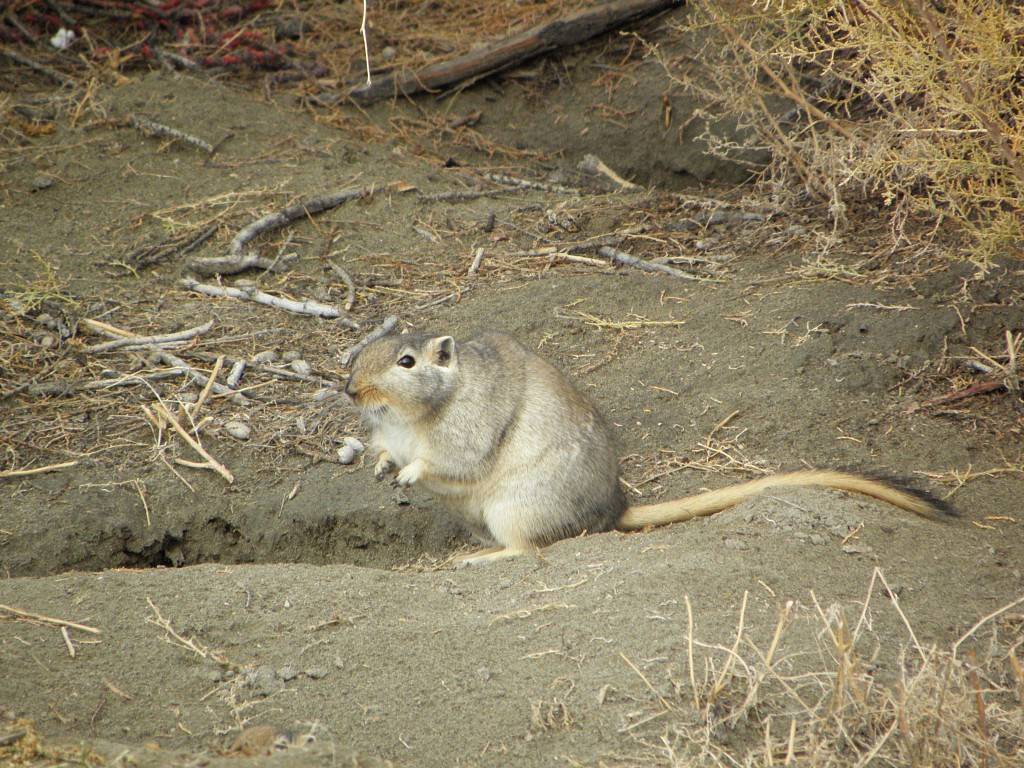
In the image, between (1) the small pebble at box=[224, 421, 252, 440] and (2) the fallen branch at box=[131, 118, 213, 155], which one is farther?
(2) the fallen branch at box=[131, 118, 213, 155]

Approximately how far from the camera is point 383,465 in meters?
4.51

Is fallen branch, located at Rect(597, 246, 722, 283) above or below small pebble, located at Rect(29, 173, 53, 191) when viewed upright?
below

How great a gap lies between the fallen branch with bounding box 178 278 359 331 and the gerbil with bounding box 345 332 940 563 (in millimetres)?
1613

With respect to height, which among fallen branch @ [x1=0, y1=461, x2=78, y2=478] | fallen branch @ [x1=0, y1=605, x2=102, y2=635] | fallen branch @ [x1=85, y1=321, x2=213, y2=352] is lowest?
fallen branch @ [x1=0, y1=461, x2=78, y2=478]

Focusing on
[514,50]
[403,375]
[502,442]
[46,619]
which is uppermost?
[514,50]

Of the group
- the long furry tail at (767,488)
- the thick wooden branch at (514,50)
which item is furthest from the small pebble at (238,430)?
the thick wooden branch at (514,50)

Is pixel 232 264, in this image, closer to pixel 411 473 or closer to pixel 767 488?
pixel 411 473

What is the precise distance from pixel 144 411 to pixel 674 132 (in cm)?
471

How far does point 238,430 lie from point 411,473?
3.82 ft

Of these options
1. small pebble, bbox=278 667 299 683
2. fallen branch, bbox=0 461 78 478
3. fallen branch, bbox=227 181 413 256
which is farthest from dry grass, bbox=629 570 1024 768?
fallen branch, bbox=227 181 413 256

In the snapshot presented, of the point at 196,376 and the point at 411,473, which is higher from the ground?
the point at 196,376

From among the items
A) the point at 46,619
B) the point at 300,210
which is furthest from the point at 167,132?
the point at 46,619

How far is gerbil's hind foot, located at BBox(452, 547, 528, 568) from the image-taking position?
4223 millimetres

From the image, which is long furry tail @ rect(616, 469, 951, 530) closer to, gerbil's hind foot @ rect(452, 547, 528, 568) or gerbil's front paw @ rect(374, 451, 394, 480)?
gerbil's hind foot @ rect(452, 547, 528, 568)
